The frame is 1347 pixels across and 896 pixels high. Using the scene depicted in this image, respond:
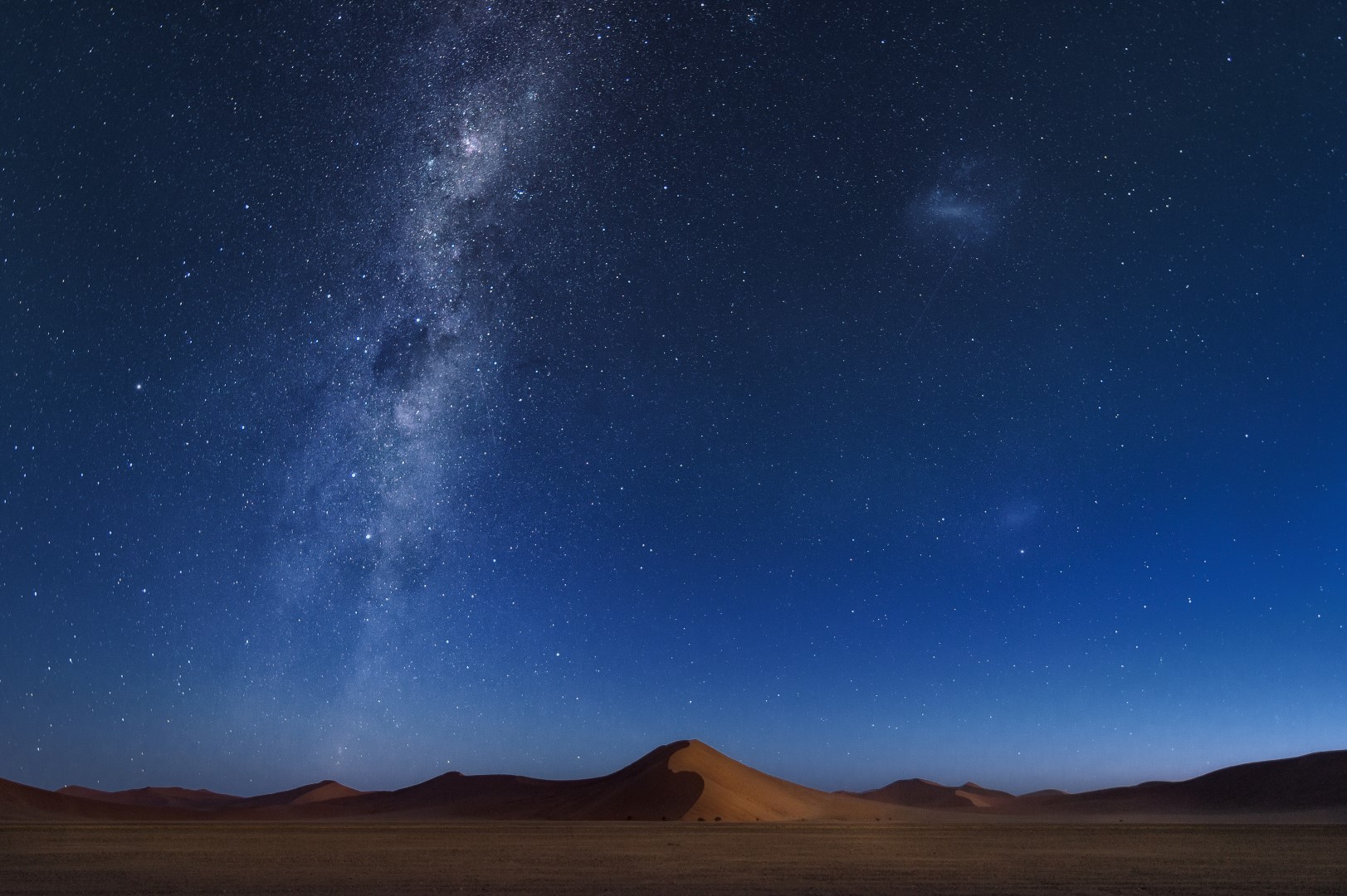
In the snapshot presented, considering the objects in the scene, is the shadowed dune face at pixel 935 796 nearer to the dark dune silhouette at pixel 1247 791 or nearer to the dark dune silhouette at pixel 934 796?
the dark dune silhouette at pixel 934 796

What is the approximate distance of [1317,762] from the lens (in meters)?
90.9

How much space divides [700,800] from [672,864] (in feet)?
180

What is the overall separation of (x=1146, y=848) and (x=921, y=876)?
13001mm

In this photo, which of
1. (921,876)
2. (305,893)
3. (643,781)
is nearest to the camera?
(305,893)

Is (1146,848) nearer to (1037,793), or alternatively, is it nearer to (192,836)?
(192,836)

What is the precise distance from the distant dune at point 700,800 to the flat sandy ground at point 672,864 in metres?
34.9

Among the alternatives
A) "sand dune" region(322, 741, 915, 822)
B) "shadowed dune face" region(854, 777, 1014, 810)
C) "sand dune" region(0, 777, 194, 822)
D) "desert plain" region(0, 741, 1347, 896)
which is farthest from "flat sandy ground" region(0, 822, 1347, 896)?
"shadowed dune face" region(854, 777, 1014, 810)

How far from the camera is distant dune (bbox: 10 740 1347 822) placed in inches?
2997

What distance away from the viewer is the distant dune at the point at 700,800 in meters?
76.1

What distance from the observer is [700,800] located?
7356 centimetres

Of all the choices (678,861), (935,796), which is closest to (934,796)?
(935,796)

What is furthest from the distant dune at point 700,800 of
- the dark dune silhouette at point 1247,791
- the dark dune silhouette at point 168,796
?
the dark dune silhouette at point 168,796

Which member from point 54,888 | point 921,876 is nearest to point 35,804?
point 54,888

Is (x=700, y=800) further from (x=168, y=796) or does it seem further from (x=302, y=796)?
(x=168, y=796)
